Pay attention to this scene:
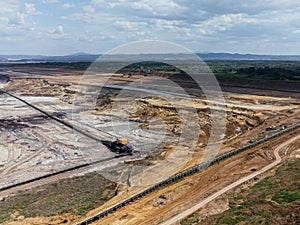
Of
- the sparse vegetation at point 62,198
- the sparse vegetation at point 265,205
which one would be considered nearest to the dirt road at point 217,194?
the sparse vegetation at point 265,205

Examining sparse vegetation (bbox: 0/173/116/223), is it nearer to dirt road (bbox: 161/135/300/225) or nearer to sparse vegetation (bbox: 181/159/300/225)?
dirt road (bbox: 161/135/300/225)

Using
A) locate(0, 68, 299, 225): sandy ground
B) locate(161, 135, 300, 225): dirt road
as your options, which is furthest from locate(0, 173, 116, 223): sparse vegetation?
locate(161, 135, 300, 225): dirt road

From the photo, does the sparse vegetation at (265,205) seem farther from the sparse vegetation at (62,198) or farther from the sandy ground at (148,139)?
the sparse vegetation at (62,198)

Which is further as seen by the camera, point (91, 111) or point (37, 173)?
point (91, 111)

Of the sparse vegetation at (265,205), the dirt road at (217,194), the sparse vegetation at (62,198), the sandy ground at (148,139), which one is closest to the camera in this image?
the sparse vegetation at (265,205)

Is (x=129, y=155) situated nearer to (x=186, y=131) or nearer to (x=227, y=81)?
(x=186, y=131)

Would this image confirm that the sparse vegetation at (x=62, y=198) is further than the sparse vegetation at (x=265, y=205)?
Yes

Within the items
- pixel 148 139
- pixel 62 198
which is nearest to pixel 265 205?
pixel 62 198

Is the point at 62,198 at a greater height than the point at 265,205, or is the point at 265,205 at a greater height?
the point at 265,205

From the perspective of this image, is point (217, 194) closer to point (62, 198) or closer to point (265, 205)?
point (265, 205)

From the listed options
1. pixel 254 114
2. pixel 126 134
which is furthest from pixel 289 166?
pixel 254 114

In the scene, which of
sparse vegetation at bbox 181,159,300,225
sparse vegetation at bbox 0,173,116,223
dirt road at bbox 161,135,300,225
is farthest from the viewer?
sparse vegetation at bbox 0,173,116,223
